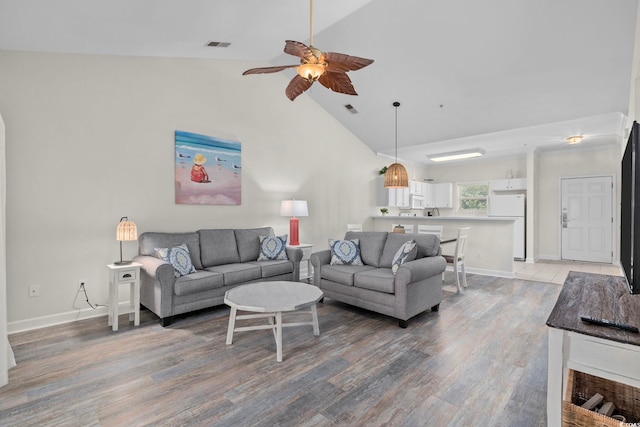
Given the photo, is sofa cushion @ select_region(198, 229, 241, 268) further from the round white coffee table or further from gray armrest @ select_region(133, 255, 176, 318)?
the round white coffee table

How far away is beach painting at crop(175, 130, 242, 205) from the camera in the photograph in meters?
4.13

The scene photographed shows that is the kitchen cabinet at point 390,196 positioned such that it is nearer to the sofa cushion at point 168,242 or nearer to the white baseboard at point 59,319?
the sofa cushion at point 168,242

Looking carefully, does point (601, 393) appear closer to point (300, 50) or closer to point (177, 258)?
point (300, 50)

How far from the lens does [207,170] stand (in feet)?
14.4

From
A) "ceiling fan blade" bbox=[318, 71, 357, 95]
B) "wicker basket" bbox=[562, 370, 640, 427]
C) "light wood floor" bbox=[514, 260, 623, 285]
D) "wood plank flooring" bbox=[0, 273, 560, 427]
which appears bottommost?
"wood plank flooring" bbox=[0, 273, 560, 427]

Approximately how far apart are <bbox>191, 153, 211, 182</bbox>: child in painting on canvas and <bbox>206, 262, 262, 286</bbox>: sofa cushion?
1225 mm

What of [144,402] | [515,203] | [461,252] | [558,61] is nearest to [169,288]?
[144,402]

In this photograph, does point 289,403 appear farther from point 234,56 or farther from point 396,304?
point 234,56

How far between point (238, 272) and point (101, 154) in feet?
6.49

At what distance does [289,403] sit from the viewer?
1.92 meters

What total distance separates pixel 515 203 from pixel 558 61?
14.1 ft

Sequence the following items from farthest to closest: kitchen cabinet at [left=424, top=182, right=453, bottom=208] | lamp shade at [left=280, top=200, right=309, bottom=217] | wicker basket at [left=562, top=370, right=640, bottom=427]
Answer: kitchen cabinet at [left=424, top=182, right=453, bottom=208] → lamp shade at [left=280, top=200, right=309, bottom=217] → wicker basket at [left=562, top=370, right=640, bottom=427]

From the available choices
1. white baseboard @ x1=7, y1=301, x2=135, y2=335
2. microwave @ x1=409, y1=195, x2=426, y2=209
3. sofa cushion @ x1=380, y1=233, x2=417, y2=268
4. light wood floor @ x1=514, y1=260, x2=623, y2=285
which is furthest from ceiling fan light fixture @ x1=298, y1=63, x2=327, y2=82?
microwave @ x1=409, y1=195, x2=426, y2=209

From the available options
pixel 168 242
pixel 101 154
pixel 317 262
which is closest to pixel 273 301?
pixel 317 262
